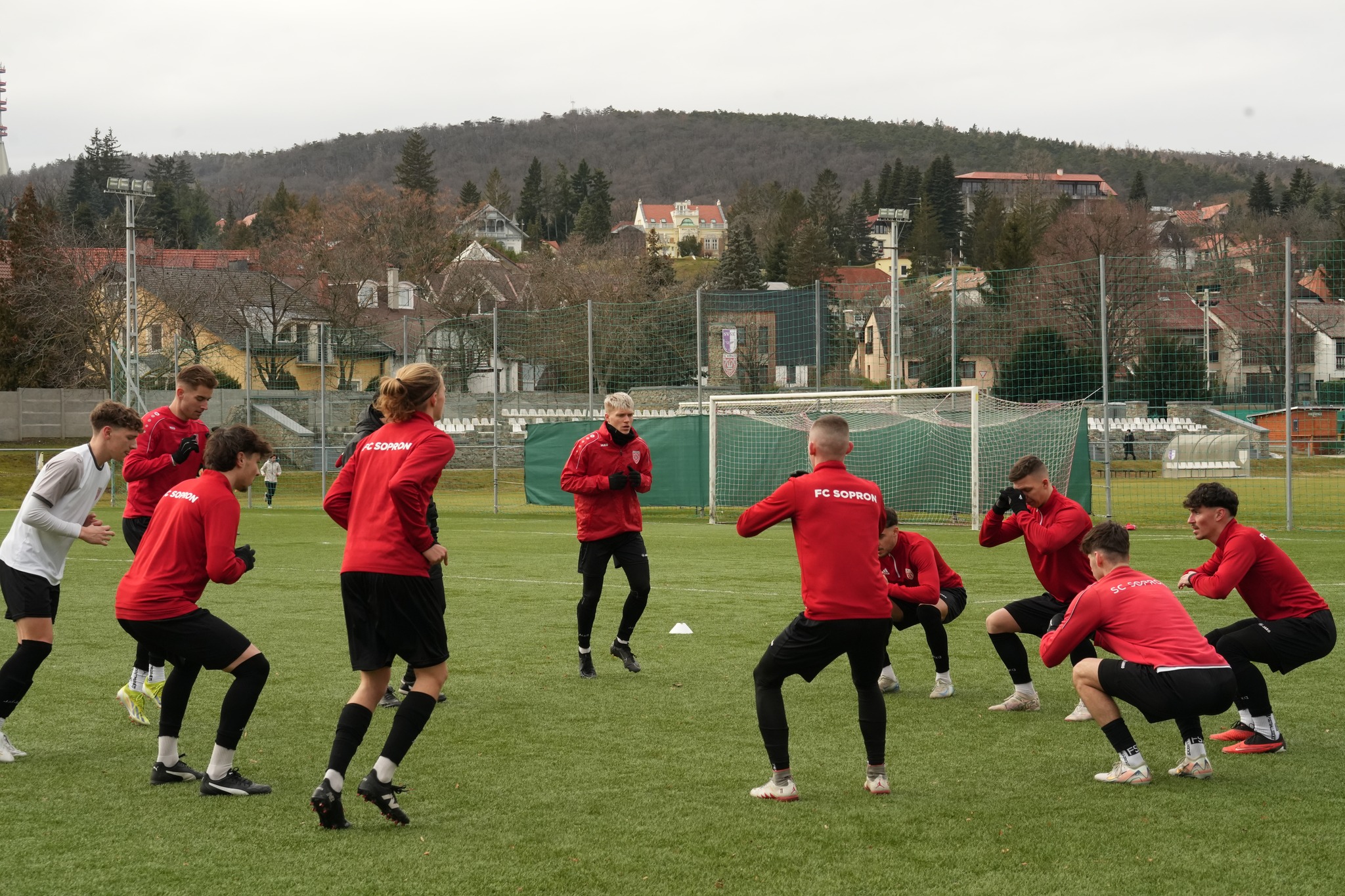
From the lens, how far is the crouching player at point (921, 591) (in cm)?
733

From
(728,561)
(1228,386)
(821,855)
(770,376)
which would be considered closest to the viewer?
(821,855)

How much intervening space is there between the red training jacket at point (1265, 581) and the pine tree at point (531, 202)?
481 ft

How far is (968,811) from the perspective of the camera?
5.15 metres

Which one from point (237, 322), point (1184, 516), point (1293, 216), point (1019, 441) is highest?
point (1293, 216)

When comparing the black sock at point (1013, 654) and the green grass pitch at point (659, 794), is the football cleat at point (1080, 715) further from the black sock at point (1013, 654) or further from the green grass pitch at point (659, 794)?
the black sock at point (1013, 654)

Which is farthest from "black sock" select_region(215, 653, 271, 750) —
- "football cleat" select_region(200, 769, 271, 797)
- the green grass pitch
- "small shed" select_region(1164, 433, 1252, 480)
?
"small shed" select_region(1164, 433, 1252, 480)

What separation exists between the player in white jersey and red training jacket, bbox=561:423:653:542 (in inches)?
121

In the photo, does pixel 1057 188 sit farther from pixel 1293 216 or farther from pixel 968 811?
pixel 968 811

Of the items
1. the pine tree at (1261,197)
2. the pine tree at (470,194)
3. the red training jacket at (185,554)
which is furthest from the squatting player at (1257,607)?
the pine tree at (470,194)

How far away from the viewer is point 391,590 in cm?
497

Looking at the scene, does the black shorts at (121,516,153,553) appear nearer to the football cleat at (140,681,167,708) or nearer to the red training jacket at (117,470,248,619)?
the football cleat at (140,681,167,708)

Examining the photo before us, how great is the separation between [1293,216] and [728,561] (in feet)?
298

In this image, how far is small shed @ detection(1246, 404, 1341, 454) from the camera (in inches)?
822

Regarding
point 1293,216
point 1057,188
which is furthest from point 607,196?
point 1293,216
